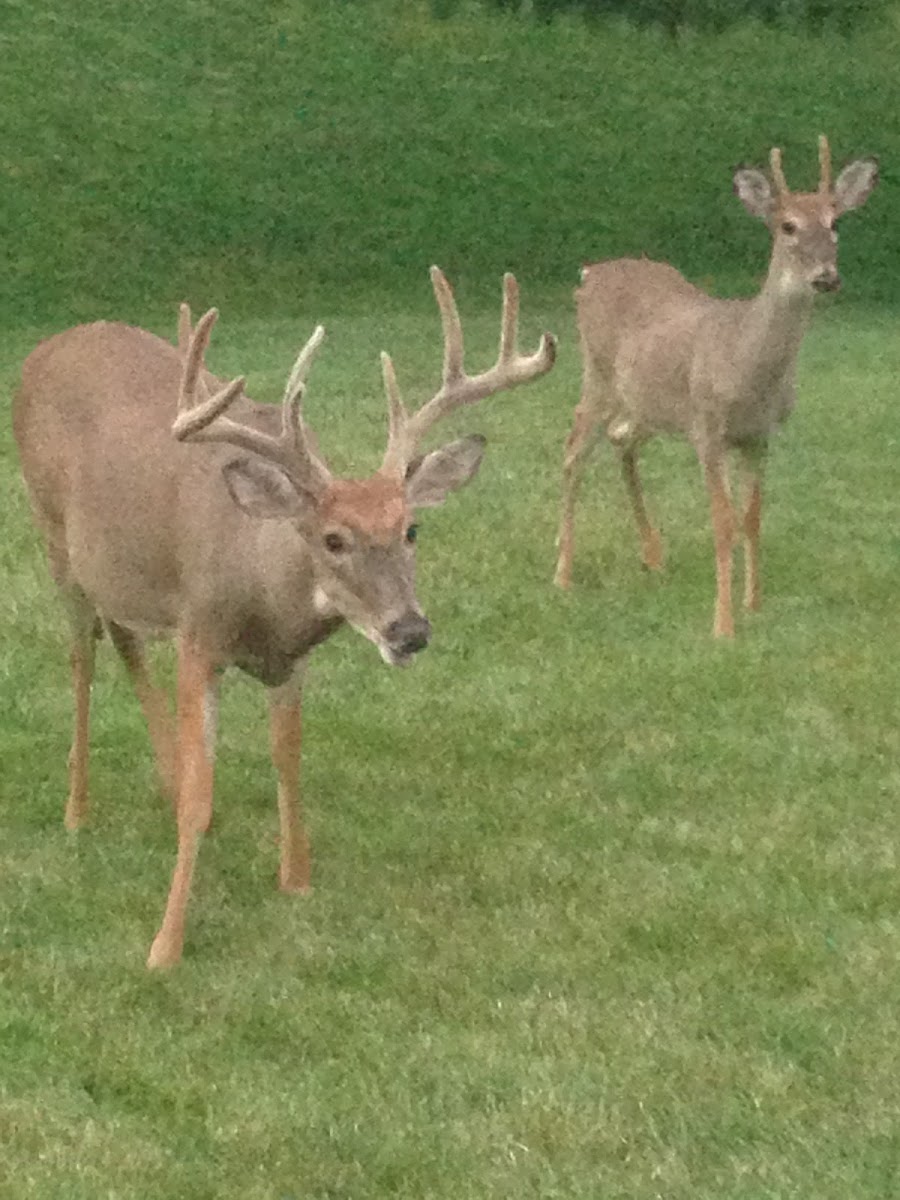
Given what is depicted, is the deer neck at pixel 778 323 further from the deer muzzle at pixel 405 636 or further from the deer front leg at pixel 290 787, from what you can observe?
the deer muzzle at pixel 405 636

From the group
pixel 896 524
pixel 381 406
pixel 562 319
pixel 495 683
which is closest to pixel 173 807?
pixel 495 683

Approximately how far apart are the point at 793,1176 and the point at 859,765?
114 inches

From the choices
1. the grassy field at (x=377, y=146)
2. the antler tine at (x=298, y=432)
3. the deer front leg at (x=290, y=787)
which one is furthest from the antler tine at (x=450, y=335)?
the grassy field at (x=377, y=146)

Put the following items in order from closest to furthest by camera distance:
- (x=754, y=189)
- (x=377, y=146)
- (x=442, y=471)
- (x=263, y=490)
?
(x=263, y=490) < (x=442, y=471) < (x=754, y=189) < (x=377, y=146)

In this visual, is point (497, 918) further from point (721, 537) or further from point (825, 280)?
point (825, 280)

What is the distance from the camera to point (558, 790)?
23.2ft

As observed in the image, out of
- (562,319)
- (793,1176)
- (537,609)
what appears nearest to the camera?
(793,1176)

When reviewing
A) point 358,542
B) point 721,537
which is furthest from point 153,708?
point 721,537

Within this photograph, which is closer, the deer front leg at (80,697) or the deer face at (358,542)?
the deer face at (358,542)

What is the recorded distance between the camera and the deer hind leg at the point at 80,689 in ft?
22.1

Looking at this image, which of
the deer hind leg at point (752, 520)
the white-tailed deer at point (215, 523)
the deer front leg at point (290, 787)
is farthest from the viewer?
the deer hind leg at point (752, 520)

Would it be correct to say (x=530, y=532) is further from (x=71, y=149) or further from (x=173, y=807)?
(x=71, y=149)

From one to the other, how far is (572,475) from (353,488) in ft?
16.7

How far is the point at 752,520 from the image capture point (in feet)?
31.6
